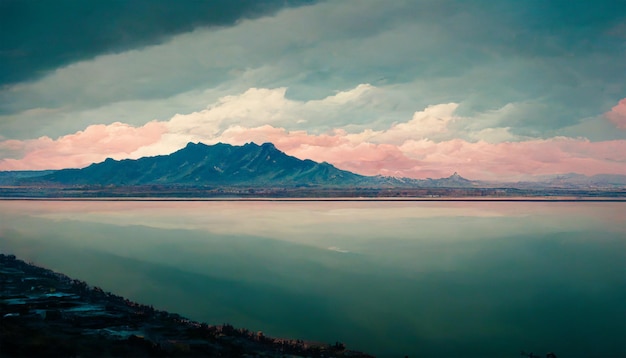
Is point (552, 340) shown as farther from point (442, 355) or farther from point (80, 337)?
point (80, 337)

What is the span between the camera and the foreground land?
→ 12.9 metres

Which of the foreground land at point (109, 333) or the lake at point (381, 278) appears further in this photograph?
the lake at point (381, 278)

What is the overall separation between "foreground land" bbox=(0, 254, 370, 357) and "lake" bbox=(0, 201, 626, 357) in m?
1.72

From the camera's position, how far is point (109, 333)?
14664mm

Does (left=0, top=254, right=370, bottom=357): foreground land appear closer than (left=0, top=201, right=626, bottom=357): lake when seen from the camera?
Yes

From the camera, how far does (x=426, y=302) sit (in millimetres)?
21125

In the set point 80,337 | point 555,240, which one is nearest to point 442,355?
point 80,337

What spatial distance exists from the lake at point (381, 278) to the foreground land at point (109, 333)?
1716 mm

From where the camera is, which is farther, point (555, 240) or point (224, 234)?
point (224, 234)

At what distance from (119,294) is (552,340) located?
18398mm

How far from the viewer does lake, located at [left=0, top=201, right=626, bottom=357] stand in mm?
17172

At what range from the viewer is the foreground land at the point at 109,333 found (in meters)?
12.9

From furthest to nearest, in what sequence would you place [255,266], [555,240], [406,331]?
[555,240] → [255,266] → [406,331]

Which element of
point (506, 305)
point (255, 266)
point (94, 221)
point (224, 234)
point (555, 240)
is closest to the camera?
point (506, 305)
